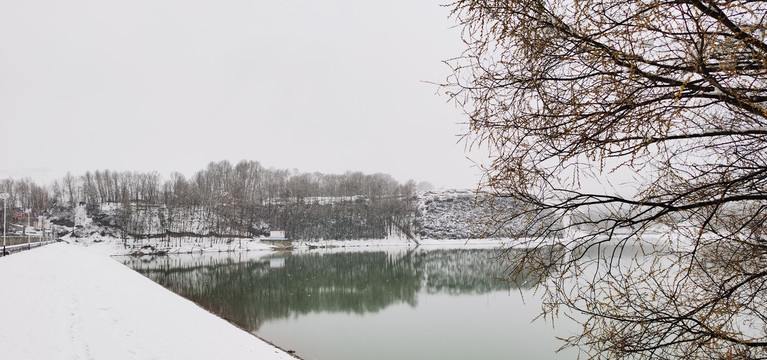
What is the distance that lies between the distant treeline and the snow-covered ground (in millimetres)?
66868

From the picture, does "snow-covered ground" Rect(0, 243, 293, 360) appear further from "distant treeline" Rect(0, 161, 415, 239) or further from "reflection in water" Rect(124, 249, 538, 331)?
"distant treeline" Rect(0, 161, 415, 239)

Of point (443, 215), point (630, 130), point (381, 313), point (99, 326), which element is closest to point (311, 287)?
point (381, 313)

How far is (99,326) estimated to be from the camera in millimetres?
9594

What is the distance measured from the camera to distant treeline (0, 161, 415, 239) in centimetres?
8244

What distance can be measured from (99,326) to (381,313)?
12.4m

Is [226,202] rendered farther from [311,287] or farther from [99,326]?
[99,326]

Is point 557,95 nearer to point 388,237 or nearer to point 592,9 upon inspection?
point 592,9

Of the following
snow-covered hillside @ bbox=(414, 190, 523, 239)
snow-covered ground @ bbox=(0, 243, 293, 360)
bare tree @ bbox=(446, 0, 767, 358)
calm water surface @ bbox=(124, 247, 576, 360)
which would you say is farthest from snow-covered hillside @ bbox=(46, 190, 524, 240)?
bare tree @ bbox=(446, 0, 767, 358)

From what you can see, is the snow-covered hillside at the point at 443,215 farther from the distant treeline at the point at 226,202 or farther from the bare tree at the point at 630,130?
the bare tree at the point at 630,130

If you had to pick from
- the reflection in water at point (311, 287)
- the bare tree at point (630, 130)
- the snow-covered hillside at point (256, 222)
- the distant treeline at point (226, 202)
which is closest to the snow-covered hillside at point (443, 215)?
the snow-covered hillside at point (256, 222)

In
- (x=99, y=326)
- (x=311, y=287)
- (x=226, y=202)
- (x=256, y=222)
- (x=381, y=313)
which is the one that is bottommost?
(x=311, y=287)

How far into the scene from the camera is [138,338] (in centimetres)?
935

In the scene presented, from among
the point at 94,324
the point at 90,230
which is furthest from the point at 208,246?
the point at 94,324

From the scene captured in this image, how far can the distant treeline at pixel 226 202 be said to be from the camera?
8244cm
